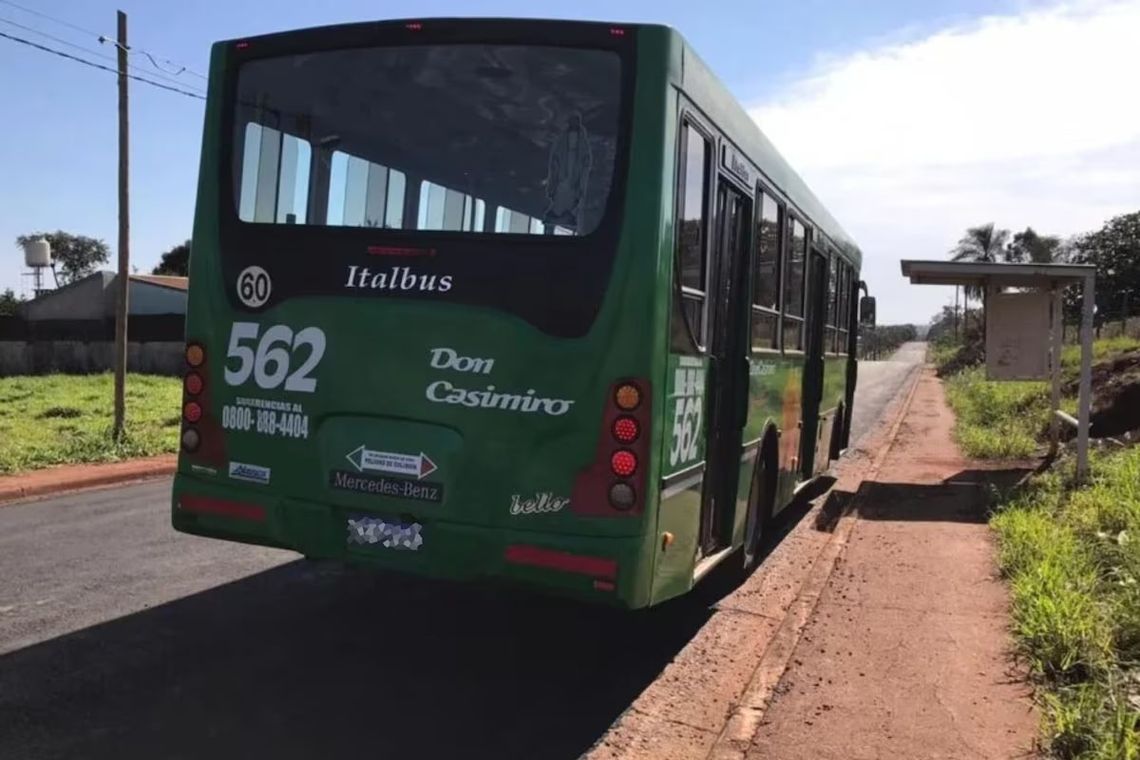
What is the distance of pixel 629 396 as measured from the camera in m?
4.39

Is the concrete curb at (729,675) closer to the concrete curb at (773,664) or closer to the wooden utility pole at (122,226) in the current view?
the concrete curb at (773,664)

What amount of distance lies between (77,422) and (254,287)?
13950 mm

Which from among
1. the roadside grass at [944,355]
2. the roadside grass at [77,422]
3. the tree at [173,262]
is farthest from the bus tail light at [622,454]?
the tree at [173,262]

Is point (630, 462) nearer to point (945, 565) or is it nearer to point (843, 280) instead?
point (945, 565)

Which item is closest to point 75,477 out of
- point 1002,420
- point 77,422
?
point 77,422

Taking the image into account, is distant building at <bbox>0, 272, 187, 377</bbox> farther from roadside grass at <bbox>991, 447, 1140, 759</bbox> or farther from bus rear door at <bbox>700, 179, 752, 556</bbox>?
bus rear door at <bbox>700, 179, 752, 556</bbox>

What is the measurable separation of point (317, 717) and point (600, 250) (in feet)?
8.11

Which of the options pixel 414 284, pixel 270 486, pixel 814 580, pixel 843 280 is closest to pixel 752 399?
pixel 814 580

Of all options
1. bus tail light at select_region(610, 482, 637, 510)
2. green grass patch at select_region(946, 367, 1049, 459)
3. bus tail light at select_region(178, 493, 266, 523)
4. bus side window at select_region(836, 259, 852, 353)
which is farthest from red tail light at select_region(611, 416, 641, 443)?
green grass patch at select_region(946, 367, 1049, 459)

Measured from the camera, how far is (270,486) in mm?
4992

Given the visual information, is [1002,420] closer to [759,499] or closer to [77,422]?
[759,499]

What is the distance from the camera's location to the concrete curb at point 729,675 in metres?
4.26

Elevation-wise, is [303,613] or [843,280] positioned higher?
[843,280]

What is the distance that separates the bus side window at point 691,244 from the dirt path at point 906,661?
1.84 metres
